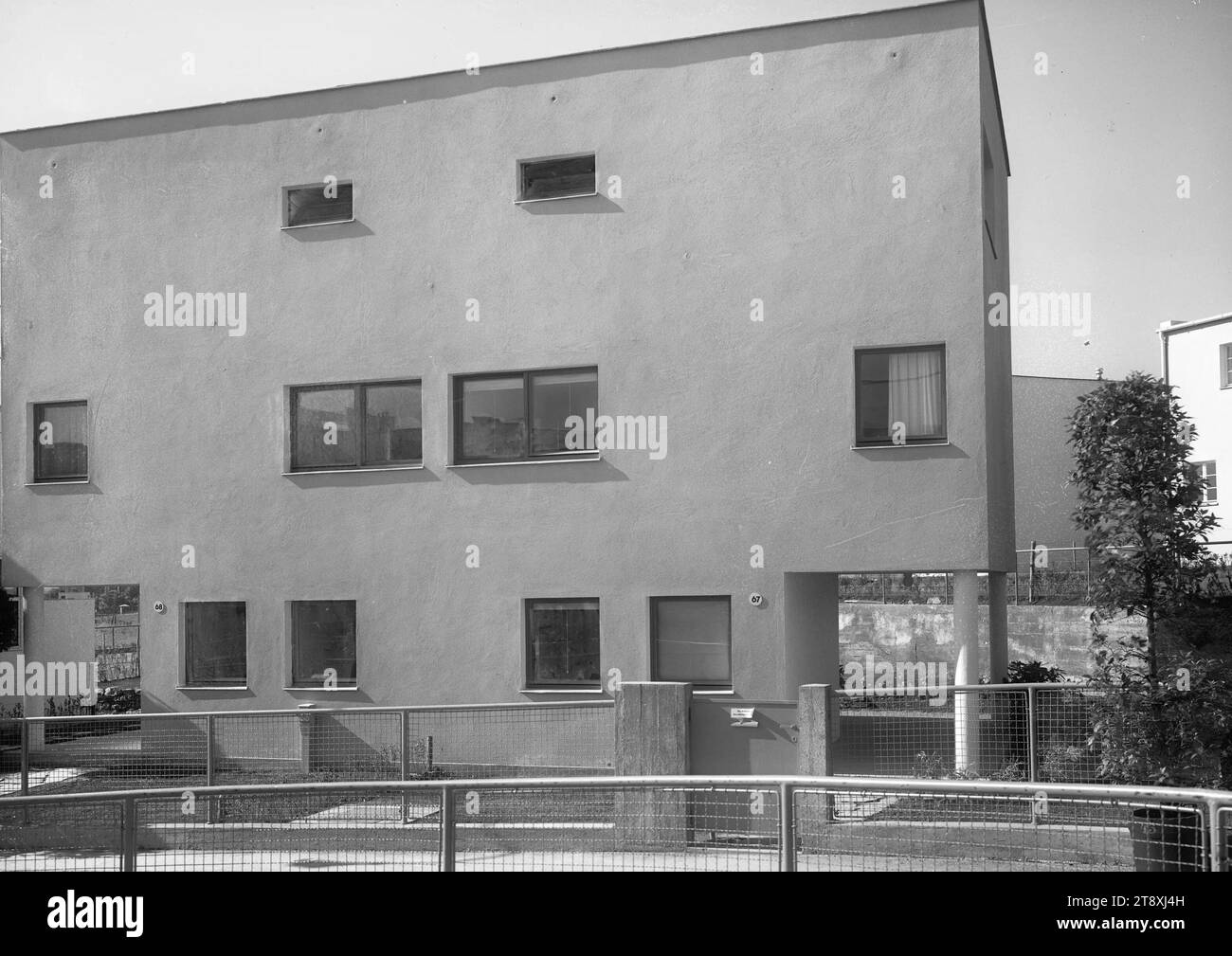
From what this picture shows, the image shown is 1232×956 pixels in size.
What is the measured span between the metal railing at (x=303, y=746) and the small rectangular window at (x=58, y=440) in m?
3.57

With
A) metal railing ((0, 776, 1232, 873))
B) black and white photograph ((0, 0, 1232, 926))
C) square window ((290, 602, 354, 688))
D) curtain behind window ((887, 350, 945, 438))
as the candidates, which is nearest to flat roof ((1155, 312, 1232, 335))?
black and white photograph ((0, 0, 1232, 926))

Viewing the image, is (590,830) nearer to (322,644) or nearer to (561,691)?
(561,691)

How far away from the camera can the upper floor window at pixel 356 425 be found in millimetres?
16453

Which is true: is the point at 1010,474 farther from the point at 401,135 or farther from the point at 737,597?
the point at 401,135

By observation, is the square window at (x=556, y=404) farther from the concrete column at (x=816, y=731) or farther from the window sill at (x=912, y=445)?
the concrete column at (x=816, y=731)

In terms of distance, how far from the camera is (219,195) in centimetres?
1720

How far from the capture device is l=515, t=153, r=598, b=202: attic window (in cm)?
1584

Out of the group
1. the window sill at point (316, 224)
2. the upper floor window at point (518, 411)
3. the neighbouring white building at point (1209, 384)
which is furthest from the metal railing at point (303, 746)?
the neighbouring white building at point (1209, 384)

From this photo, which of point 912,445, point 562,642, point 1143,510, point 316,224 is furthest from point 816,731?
point 316,224

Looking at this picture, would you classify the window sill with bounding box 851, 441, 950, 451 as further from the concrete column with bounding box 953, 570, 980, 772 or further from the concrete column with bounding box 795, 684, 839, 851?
the concrete column with bounding box 795, 684, 839, 851

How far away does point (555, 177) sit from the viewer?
16000 millimetres
